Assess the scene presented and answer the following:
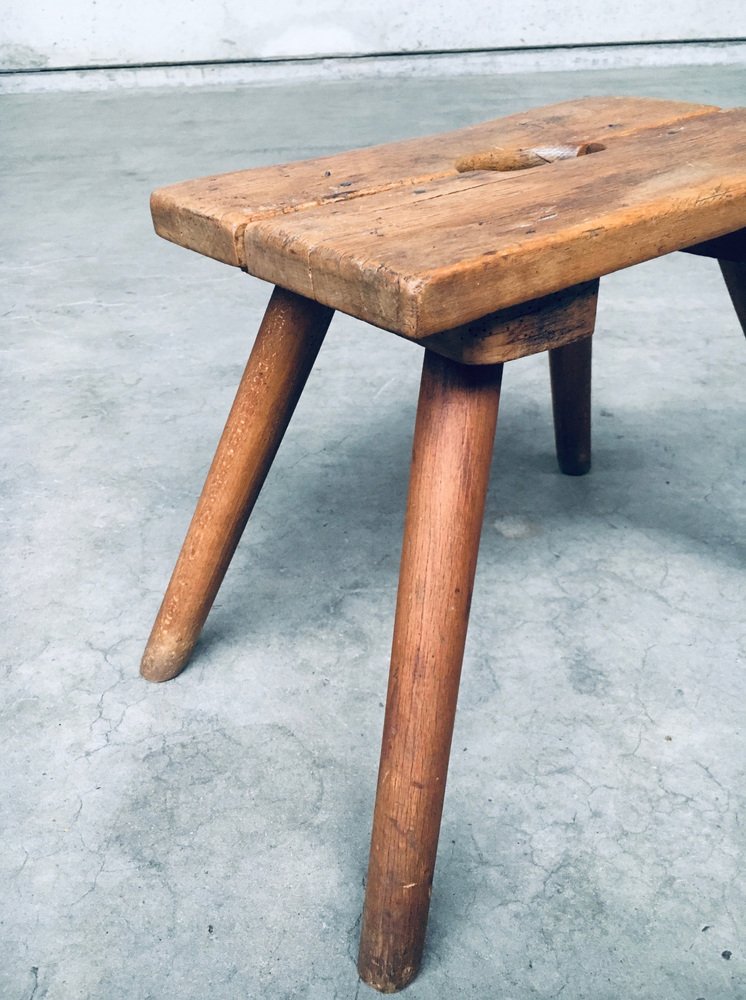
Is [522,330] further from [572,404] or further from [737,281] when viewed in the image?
[572,404]

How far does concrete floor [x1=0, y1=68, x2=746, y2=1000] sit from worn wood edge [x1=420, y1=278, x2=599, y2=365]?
1.27 feet

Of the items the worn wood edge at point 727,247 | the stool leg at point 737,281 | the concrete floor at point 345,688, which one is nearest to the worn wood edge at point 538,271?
the worn wood edge at point 727,247

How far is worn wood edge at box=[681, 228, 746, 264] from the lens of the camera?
1036 mm

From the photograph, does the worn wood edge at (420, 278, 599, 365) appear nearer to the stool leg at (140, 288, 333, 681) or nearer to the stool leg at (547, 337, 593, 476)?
the stool leg at (140, 288, 333, 681)

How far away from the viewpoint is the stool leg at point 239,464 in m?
1.00

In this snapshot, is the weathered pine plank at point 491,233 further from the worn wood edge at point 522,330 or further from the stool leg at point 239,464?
the stool leg at point 239,464

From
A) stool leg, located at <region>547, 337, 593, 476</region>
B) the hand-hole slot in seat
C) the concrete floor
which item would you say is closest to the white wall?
the concrete floor

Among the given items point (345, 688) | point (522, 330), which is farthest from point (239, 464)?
point (522, 330)

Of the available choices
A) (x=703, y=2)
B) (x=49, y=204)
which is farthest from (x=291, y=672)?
(x=703, y=2)

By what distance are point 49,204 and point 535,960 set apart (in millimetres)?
2461

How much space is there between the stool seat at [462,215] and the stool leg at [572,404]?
269mm

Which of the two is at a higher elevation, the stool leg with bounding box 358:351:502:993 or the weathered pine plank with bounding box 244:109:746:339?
the weathered pine plank with bounding box 244:109:746:339

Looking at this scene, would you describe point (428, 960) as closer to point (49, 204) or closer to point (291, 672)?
point (291, 672)

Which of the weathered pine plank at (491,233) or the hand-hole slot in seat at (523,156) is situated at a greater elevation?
the weathered pine plank at (491,233)
